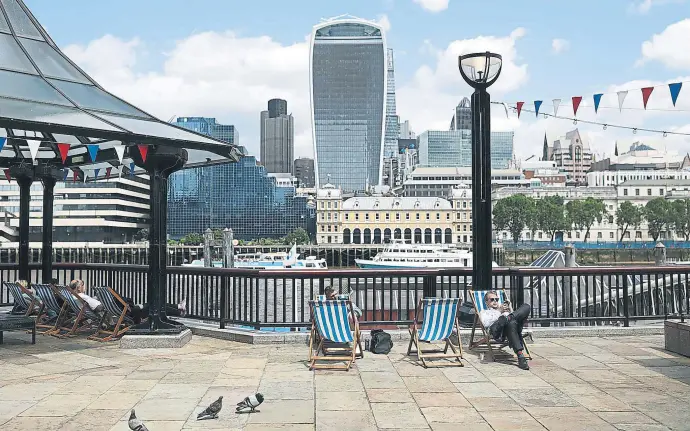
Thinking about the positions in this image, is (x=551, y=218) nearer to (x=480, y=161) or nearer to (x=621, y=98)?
(x=621, y=98)

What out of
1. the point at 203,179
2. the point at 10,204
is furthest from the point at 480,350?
the point at 203,179

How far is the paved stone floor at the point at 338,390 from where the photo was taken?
563 cm

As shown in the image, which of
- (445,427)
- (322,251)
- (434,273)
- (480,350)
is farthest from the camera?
(322,251)

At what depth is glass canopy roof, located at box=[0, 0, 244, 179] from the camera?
7797 mm

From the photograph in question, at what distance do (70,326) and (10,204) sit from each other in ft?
305

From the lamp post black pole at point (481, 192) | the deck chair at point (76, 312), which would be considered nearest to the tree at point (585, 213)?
the lamp post black pole at point (481, 192)

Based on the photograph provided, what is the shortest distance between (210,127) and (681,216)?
99.3 m

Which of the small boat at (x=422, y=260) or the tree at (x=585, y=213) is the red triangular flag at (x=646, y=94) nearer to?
the small boat at (x=422, y=260)

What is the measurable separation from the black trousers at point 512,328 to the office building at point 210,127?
13971cm

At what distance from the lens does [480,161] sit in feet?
32.7

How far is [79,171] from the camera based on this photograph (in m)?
14.3

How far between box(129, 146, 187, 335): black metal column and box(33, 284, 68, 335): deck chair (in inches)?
59.8

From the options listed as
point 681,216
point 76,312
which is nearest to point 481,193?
point 76,312

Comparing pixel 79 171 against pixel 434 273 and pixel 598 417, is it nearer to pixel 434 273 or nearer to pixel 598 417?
pixel 434 273
